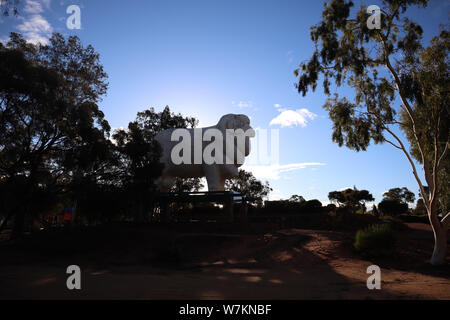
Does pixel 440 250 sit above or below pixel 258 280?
above

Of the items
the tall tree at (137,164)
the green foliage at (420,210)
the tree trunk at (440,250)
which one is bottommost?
the green foliage at (420,210)

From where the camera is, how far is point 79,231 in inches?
584

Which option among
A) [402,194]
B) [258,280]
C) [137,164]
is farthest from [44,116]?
[402,194]

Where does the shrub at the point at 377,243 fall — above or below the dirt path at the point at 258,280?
above

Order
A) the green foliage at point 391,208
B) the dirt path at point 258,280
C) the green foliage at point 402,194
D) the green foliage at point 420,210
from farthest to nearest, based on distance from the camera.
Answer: the green foliage at point 402,194, the green foliage at point 420,210, the green foliage at point 391,208, the dirt path at point 258,280

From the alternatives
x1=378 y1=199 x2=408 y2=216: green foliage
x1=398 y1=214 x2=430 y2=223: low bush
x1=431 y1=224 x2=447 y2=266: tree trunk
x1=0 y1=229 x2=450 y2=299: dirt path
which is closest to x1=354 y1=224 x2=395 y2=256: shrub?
x1=0 y1=229 x2=450 y2=299: dirt path

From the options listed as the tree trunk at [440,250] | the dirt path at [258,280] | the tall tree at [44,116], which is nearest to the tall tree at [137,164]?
the tall tree at [44,116]

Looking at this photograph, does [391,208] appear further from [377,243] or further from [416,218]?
[377,243]

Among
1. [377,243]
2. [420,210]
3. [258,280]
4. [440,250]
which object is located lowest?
[420,210]

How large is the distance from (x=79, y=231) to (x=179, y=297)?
11300mm

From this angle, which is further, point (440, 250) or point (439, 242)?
point (439, 242)

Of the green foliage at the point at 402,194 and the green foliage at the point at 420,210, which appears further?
the green foliage at the point at 402,194

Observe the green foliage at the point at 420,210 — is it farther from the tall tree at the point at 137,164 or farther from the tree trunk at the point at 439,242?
the tall tree at the point at 137,164
